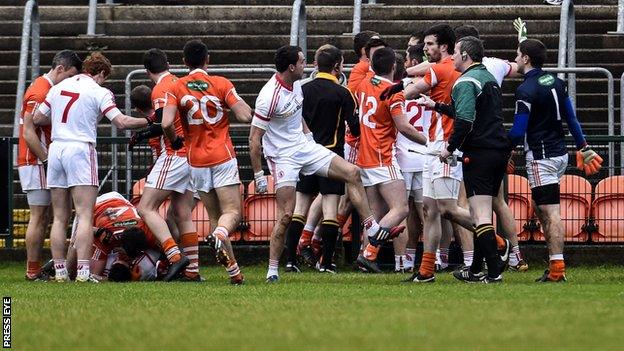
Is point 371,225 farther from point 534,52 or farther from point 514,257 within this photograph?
point 534,52

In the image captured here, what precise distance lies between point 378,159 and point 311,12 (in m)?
7.55

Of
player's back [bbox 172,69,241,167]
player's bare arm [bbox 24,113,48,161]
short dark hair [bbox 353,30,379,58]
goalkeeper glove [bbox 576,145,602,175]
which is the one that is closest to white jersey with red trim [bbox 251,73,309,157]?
player's back [bbox 172,69,241,167]

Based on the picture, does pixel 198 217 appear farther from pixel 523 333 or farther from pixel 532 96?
pixel 523 333

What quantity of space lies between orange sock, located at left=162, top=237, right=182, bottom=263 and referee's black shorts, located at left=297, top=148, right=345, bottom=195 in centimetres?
191

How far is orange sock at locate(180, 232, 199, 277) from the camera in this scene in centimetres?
1622

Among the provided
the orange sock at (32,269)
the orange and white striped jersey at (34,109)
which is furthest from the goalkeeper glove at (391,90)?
the orange sock at (32,269)

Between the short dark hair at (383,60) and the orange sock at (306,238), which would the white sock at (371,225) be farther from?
the orange sock at (306,238)

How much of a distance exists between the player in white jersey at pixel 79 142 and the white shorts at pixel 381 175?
8.02 feet

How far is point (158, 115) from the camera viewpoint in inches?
634

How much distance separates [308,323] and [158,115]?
210 inches

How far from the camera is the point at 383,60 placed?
16422 mm

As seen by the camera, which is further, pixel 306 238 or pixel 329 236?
pixel 306 238

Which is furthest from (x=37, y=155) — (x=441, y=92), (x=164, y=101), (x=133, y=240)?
(x=441, y=92)

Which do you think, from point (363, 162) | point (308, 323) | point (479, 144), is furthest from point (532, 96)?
point (308, 323)
